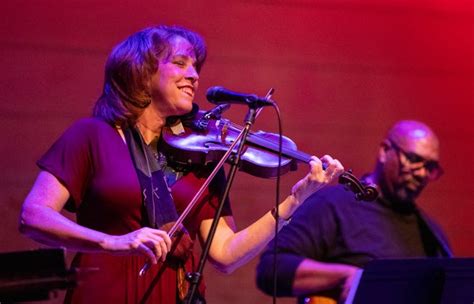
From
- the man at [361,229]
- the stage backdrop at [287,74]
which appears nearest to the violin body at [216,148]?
the man at [361,229]

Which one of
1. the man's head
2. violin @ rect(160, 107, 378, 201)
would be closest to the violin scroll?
violin @ rect(160, 107, 378, 201)

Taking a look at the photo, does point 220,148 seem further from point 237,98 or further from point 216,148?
point 237,98

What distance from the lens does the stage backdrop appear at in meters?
3.45

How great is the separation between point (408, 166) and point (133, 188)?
1703 millimetres

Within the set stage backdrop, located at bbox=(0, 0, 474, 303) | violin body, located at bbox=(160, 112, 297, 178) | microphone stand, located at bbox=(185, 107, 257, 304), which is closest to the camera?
microphone stand, located at bbox=(185, 107, 257, 304)

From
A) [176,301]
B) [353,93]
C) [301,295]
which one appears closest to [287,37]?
[353,93]

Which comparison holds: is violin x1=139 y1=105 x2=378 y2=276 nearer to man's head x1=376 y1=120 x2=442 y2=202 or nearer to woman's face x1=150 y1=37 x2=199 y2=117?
woman's face x1=150 y1=37 x2=199 y2=117

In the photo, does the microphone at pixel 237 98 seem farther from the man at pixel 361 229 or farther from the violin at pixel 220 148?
the man at pixel 361 229

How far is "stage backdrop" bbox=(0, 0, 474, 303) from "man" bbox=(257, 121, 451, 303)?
0.35m

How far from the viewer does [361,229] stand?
3521 mm

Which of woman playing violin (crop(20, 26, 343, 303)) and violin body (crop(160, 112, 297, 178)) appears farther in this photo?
violin body (crop(160, 112, 297, 178))

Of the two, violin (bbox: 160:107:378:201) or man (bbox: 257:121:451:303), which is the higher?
violin (bbox: 160:107:378:201)

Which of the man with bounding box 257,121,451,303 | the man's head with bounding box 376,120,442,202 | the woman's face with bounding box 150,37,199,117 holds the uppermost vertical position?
the woman's face with bounding box 150,37,199,117

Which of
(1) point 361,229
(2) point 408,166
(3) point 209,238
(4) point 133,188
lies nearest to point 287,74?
(2) point 408,166
